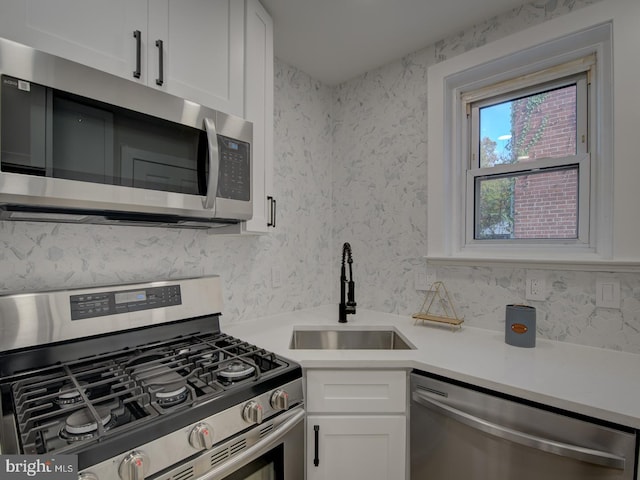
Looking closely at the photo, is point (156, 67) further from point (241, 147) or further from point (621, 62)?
point (621, 62)

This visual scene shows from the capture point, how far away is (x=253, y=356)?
1.22 metres

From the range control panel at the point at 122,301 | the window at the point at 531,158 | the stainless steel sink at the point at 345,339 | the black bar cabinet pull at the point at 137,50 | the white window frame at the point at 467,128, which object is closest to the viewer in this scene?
the black bar cabinet pull at the point at 137,50

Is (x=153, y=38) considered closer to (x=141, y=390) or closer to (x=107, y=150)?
(x=107, y=150)

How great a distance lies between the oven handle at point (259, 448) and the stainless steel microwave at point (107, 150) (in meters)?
0.75

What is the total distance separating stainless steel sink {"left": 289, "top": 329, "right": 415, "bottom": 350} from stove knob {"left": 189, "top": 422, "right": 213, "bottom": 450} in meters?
0.87

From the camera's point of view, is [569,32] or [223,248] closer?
[569,32]

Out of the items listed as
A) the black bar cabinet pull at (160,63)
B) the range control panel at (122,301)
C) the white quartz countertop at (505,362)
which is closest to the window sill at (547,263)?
the white quartz countertop at (505,362)

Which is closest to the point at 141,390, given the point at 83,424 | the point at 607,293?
the point at 83,424

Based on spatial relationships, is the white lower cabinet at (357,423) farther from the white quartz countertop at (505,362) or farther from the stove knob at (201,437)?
the stove knob at (201,437)

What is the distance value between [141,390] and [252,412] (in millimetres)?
320

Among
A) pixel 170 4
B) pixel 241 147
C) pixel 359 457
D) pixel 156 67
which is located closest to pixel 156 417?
pixel 359 457

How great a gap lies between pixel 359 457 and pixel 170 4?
1796mm

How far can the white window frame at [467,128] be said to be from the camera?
1344mm

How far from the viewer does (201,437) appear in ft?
2.74
